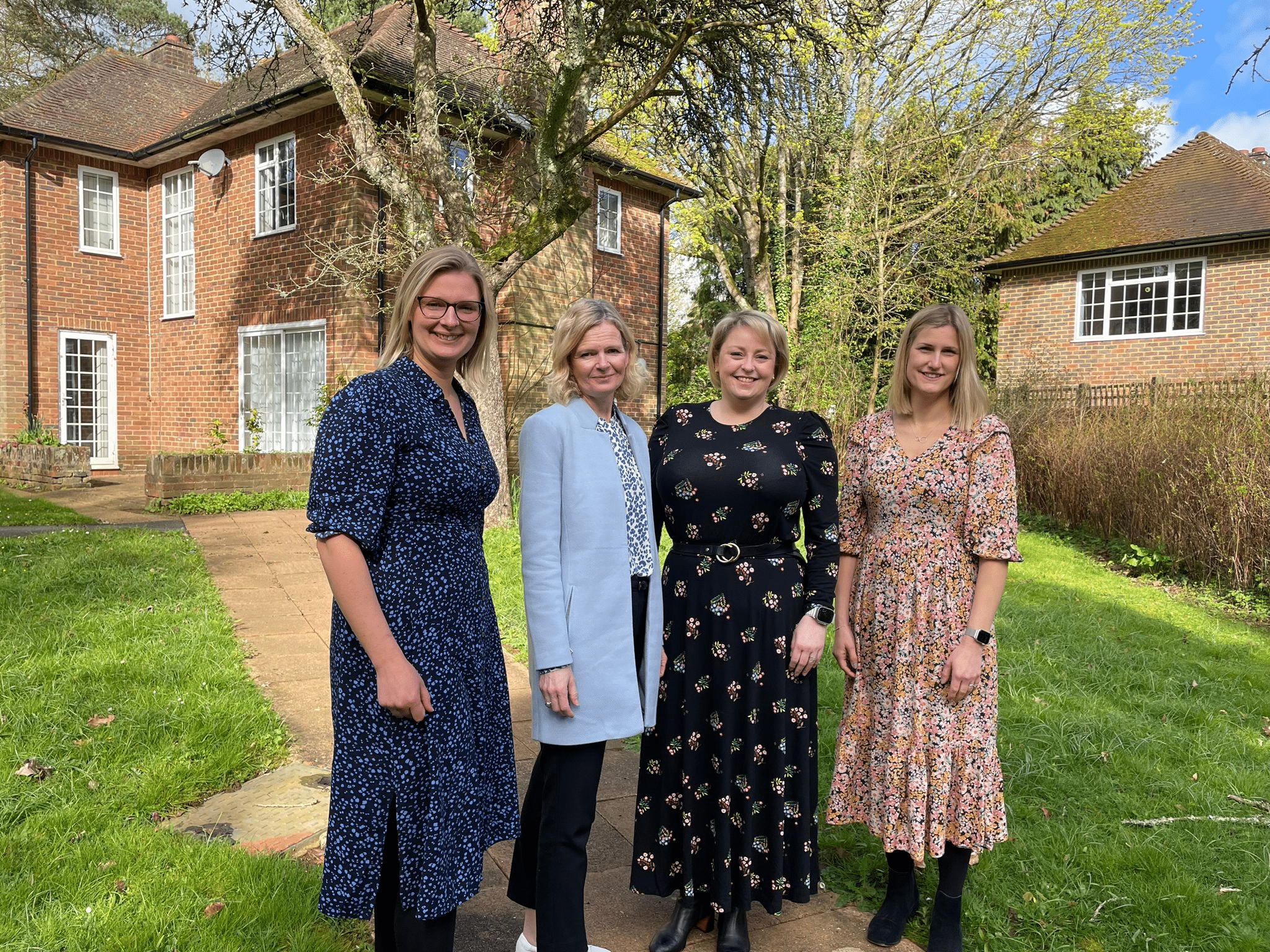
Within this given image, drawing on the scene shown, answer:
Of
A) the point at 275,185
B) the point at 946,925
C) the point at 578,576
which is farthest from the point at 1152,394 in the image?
the point at 275,185

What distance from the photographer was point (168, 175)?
54.6ft

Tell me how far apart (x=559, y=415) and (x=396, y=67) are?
12.6 m

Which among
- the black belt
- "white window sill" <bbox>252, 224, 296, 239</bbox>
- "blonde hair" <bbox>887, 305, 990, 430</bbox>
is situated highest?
"white window sill" <bbox>252, 224, 296, 239</bbox>

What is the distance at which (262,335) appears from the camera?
14.7 m

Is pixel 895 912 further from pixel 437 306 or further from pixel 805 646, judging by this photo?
pixel 437 306

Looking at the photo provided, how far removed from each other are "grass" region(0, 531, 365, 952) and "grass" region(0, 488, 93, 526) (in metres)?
3.86

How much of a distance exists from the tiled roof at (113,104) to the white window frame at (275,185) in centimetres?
402

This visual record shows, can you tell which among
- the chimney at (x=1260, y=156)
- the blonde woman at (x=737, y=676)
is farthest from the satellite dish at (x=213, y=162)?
the chimney at (x=1260, y=156)

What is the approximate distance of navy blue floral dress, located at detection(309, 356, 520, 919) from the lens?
189 centimetres

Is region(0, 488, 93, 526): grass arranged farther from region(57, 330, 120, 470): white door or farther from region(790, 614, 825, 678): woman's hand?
region(790, 614, 825, 678): woman's hand

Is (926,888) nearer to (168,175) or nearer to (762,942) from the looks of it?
(762,942)

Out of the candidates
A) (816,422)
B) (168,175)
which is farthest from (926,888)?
(168,175)

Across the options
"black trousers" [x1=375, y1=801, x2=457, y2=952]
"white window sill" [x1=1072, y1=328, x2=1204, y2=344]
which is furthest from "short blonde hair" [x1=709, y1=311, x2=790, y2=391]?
"white window sill" [x1=1072, y1=328, x2=1204, y2=344]

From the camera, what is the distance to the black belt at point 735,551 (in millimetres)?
2709
